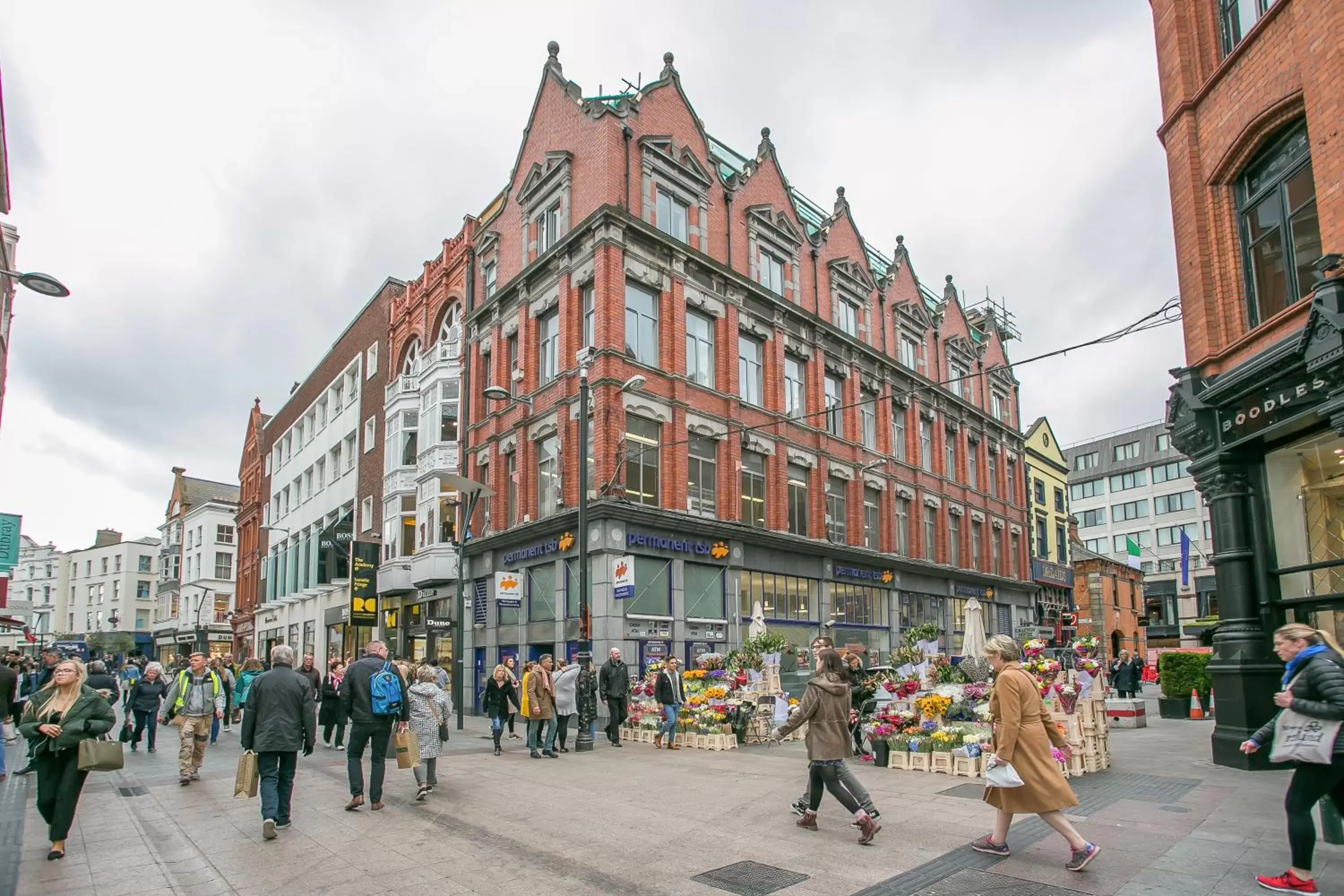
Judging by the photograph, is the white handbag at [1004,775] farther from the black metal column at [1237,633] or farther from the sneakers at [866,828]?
the black metal column at [1237,633]

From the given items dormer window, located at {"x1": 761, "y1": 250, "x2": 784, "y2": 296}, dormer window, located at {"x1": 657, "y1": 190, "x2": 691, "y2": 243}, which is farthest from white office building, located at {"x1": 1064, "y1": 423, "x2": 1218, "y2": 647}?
dormer window, located at {"x1": 657, "y1": 190, "x2": 691, "y2": 243}

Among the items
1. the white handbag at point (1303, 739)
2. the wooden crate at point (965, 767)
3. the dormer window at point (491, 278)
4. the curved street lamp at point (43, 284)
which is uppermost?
the dormer window at point (491, 278)

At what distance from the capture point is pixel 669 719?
17.0 metres

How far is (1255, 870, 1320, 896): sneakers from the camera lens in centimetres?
595

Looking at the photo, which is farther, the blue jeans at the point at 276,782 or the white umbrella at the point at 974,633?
the white umbrella at the point at 974,633

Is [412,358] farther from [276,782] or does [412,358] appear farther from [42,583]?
[42,583]

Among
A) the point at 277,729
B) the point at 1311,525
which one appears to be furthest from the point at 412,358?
the point at 1311,525

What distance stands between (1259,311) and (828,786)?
9.48 meters

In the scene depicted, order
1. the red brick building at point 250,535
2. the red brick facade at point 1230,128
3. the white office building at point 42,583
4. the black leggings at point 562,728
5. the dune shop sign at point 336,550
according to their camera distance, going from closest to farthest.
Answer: the red brick facade at point 1230,128
the black leggings at point 562,728
the dune shop sign at point 336,550
the red brick building at point 250,535
the white office building at point 42,583

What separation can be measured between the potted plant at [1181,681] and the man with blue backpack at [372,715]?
19643 mm

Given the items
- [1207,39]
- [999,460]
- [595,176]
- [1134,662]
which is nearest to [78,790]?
[1207,39]

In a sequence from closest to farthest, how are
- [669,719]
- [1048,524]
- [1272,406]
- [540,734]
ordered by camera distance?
[1272,406], [540,734], [669,719], [1048,524]

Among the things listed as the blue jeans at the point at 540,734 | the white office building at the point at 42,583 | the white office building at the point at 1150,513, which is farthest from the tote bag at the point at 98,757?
the white office building at the point at 42,583

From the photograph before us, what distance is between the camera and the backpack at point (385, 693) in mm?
9922
